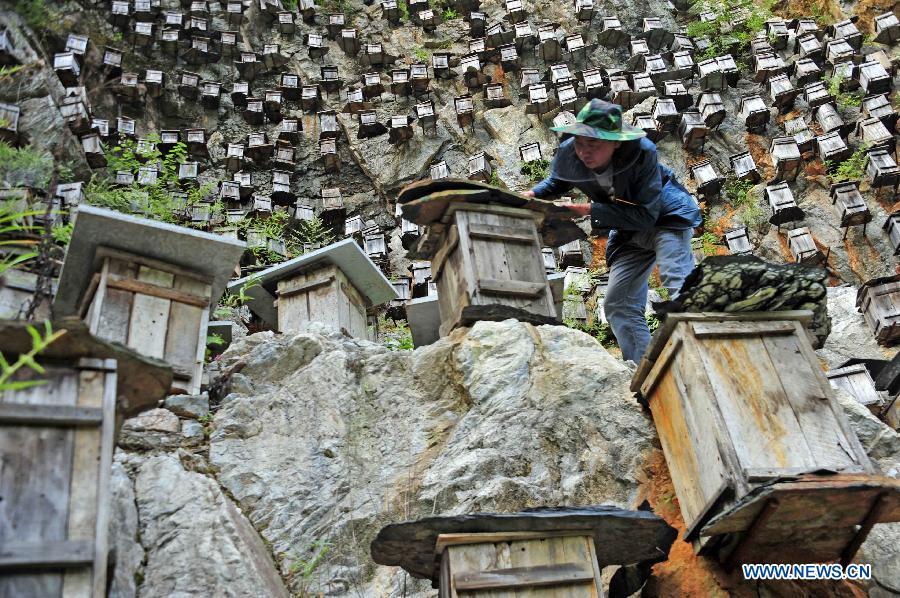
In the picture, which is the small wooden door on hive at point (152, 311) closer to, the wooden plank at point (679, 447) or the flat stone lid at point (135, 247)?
the flat stone lid at point (135, 247)

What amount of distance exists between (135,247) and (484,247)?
11.9 feet

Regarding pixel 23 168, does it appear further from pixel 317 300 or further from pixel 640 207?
pixel 640 207

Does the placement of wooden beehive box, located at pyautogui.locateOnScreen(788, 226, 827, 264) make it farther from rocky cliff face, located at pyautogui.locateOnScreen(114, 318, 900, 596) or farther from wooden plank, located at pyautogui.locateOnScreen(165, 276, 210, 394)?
wooden plank, located at pyautogui.locateOnScreen(165, 276, 210, 394)

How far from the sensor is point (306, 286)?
11.6 metres

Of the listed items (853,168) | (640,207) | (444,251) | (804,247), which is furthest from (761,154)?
(640,207)

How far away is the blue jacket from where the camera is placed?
7613mm

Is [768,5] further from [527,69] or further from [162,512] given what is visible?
[162,512]

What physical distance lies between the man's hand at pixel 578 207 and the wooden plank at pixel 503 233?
1.53ft

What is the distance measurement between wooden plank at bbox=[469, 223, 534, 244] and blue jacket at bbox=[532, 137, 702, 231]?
128 cm

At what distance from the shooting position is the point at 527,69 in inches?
864

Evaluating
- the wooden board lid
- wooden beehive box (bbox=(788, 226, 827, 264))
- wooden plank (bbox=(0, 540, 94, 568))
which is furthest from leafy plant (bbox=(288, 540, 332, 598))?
wooden beehive box (bbox=(788, 226, 827, 264))

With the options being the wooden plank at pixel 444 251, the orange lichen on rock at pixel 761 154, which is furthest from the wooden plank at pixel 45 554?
the orange lichen on rock at pixel 761 154

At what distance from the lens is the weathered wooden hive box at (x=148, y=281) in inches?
340

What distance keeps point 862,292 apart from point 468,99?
423 inches
